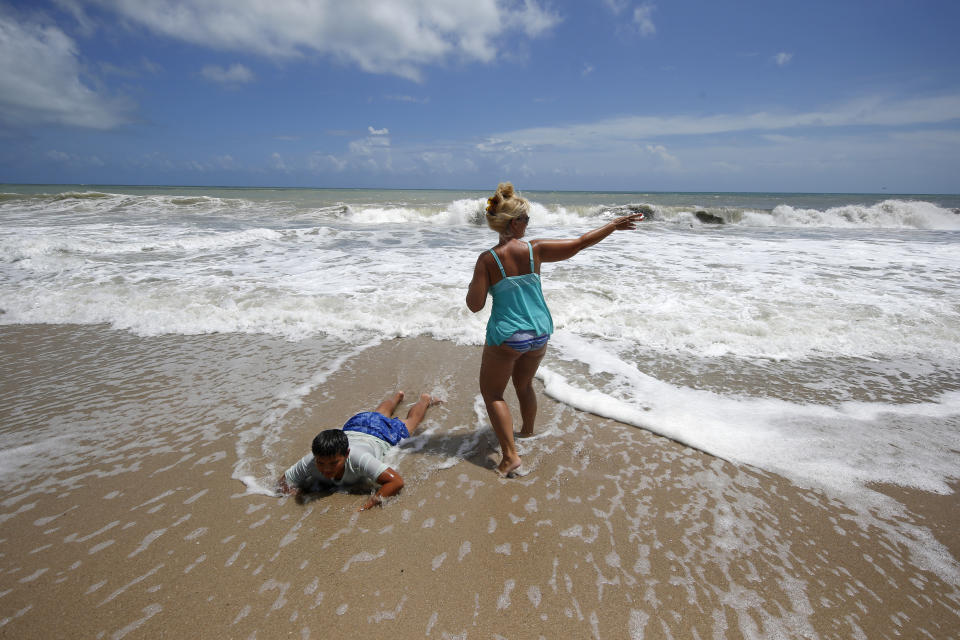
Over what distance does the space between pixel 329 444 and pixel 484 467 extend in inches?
43.1

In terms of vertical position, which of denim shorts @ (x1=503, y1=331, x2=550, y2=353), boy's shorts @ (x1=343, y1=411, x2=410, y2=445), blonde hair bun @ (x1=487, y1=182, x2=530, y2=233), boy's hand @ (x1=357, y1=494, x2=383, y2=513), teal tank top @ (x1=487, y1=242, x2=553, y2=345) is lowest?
boy's hand @ (x1=357, y1=494, x2=383, y2=513)

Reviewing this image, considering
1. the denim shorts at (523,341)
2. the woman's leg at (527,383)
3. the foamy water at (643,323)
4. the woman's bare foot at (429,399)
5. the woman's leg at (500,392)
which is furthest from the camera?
the woman's bare foot at (429,399)

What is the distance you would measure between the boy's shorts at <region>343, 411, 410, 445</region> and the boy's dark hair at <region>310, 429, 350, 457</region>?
55 centimetres

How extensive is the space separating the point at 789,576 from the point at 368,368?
3.91m

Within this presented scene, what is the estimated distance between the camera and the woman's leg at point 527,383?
303 centimetres

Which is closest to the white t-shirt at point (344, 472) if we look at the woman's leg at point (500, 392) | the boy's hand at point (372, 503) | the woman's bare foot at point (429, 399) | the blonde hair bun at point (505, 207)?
the boy's hand at point (372, 503)

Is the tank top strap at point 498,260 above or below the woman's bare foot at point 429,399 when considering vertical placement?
above

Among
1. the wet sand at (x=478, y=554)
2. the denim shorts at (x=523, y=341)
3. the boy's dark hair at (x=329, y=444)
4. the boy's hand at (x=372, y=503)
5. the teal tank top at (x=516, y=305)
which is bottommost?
the wet sand at (x=478, y=554)

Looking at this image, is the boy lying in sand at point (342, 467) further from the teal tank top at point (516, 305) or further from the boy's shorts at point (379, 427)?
the teal tank top at point (516, 305)

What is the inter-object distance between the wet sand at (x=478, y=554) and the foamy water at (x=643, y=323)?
34cm

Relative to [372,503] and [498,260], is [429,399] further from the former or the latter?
[498,260]

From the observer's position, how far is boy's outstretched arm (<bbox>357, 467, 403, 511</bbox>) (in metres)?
2.73

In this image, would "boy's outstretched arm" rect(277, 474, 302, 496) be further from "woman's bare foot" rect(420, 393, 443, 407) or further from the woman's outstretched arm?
the woman's outstretched arm

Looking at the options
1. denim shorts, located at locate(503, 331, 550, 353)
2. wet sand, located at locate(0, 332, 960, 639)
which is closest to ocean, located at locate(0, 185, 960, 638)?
wet sand, located at locate(0, 332, 960, 639)
